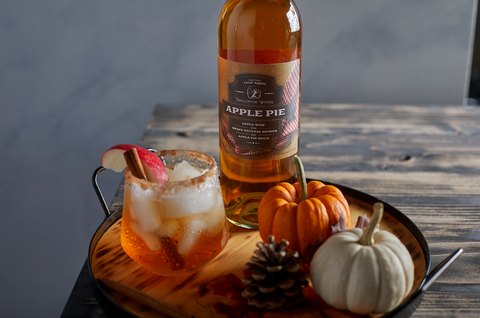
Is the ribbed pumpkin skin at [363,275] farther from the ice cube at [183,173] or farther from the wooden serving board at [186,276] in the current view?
the ice cube at [183,173]

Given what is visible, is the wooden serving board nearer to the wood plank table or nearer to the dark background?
the wood plank table

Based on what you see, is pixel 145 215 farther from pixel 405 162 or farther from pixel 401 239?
pixel 405 162

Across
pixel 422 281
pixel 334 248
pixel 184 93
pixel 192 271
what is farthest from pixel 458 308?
pixel 184 93

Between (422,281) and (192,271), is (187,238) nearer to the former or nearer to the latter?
(192,271)

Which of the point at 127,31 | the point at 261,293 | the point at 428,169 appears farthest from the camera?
the point at 127,31

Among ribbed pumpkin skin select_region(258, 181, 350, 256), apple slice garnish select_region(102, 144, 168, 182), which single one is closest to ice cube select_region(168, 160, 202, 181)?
apple slice garnish select_region(102, 144, 168, 182)

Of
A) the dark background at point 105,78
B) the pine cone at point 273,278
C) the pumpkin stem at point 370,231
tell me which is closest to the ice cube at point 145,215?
the pine cone at point 273,278
